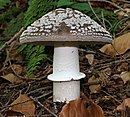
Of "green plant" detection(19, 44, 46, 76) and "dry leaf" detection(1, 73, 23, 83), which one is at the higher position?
"green plant" detection(19, 44, 46, 76)

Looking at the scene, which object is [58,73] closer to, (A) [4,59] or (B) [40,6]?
(B) [40,6]

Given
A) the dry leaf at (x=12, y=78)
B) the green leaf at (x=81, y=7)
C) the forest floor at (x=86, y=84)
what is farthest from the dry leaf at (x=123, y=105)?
the green leaf at (x=81, y=7)

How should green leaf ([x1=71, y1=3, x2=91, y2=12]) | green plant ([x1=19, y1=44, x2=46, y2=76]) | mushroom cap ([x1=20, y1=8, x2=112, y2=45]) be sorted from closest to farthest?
mushroom cap ([x1=20, y1=8, x2=112, y2=45]), green plant ([x1=19, y1=44, x2=46, y2=76]), green leaf ([x1=71, y1=3, x2=91, y2=12])

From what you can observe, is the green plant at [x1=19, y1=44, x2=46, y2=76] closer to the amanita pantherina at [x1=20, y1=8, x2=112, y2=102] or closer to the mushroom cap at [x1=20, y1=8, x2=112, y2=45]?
the amanita pantherina at [x1=20, y1=8, x2=112, y2=102]

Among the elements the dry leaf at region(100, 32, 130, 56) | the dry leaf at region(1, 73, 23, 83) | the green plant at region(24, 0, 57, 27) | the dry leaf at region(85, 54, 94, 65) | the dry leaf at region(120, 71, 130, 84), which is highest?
the green plant at region(24, 0, 57, 27)

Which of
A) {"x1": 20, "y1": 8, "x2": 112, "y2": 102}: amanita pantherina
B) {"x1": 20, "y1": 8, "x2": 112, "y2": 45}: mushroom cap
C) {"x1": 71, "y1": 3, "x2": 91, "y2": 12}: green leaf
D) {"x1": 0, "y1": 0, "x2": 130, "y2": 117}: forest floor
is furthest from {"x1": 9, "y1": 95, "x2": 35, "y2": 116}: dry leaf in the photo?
{"x1": 71, "y1": 3, "x2": 91, "y2": 12}: green leaf
